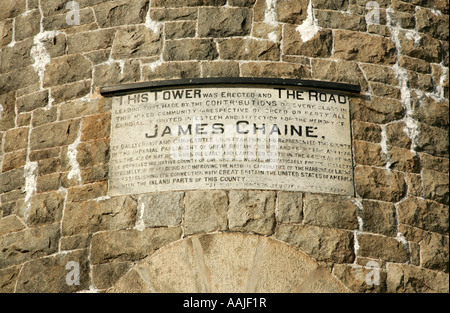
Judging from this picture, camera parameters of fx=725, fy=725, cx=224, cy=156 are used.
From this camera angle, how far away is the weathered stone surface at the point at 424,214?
5.29 meters

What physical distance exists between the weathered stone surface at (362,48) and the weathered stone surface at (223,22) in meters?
0.73

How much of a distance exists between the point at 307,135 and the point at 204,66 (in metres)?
0.95

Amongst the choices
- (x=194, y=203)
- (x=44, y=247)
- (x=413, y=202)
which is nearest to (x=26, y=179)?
(x=44, y=247)

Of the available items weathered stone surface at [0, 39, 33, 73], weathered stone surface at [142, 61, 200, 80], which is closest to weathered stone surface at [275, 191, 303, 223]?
weathered stone surface at [142, 61, 200, 80]

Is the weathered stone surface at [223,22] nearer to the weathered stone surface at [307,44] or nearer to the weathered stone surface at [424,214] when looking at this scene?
the weathered stone surface at [307,44]

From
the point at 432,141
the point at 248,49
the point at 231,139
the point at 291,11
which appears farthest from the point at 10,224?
the point at 432,141

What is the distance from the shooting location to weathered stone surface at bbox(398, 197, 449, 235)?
17.4 ft

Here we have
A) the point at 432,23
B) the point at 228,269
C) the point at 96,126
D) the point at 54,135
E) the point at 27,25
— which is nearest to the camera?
the point at 228,269

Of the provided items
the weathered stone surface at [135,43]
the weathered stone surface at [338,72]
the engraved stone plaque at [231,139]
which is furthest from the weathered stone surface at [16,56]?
the weathered stone surface at [338,72]

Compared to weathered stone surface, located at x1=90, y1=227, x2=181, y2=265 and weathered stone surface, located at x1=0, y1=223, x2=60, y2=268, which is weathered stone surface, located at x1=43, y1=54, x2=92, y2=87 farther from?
weathered stone surface, located at x1=90, y1=227, x2=181, y2=265

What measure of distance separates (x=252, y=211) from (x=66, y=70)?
196 centimetres

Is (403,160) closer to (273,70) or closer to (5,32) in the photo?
(273,70)

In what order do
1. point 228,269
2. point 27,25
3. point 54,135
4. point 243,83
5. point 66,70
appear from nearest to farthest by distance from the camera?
1. point 228,269
2. point 243,83
3. point 54,135
4. point 66,70
5. point 27,25

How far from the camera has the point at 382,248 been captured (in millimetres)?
5164
